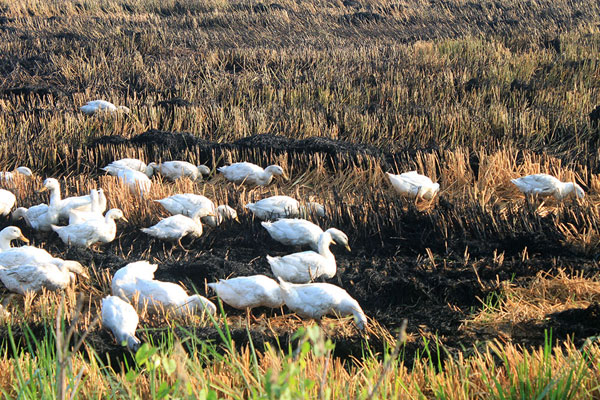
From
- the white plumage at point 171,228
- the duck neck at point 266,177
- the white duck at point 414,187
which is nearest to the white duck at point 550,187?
the white duck at point 414,187

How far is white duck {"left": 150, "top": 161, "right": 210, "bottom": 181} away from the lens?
6.99m

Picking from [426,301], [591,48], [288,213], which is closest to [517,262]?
[426,301]

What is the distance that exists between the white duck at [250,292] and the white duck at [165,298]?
0.16m

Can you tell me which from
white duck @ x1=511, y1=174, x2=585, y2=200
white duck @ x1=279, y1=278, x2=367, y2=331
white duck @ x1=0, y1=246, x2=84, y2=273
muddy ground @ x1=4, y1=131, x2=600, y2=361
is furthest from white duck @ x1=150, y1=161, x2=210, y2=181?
white duck @ x1=511, y1=174, x2=585, y2=200

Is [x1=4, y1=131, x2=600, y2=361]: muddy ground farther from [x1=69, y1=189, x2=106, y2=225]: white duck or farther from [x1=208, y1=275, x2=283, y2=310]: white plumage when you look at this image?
[x1=69, y1=189, x2=106, y2=225]: white duck

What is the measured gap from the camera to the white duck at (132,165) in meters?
7.05

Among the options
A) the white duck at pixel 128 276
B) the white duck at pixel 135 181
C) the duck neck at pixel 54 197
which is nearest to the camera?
the white duck at pixel 128 276

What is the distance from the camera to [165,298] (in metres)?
4.20

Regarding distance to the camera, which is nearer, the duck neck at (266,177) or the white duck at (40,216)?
the white duck at (40,216)

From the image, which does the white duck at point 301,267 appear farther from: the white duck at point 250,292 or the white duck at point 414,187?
the white duck at point 414,187

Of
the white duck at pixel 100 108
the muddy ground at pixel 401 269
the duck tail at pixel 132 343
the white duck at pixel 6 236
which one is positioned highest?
the white duck at pixel 100 108

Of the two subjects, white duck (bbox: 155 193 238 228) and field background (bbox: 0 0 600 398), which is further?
white duck (bbox: 155 193 238 228)

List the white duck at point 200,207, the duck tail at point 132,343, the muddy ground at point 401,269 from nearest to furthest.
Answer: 1. the duck tail at point 132,343
2. the muddy ground at point 401,269
3. the white duck at point 200,207

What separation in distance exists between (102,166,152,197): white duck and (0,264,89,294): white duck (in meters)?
1.74
